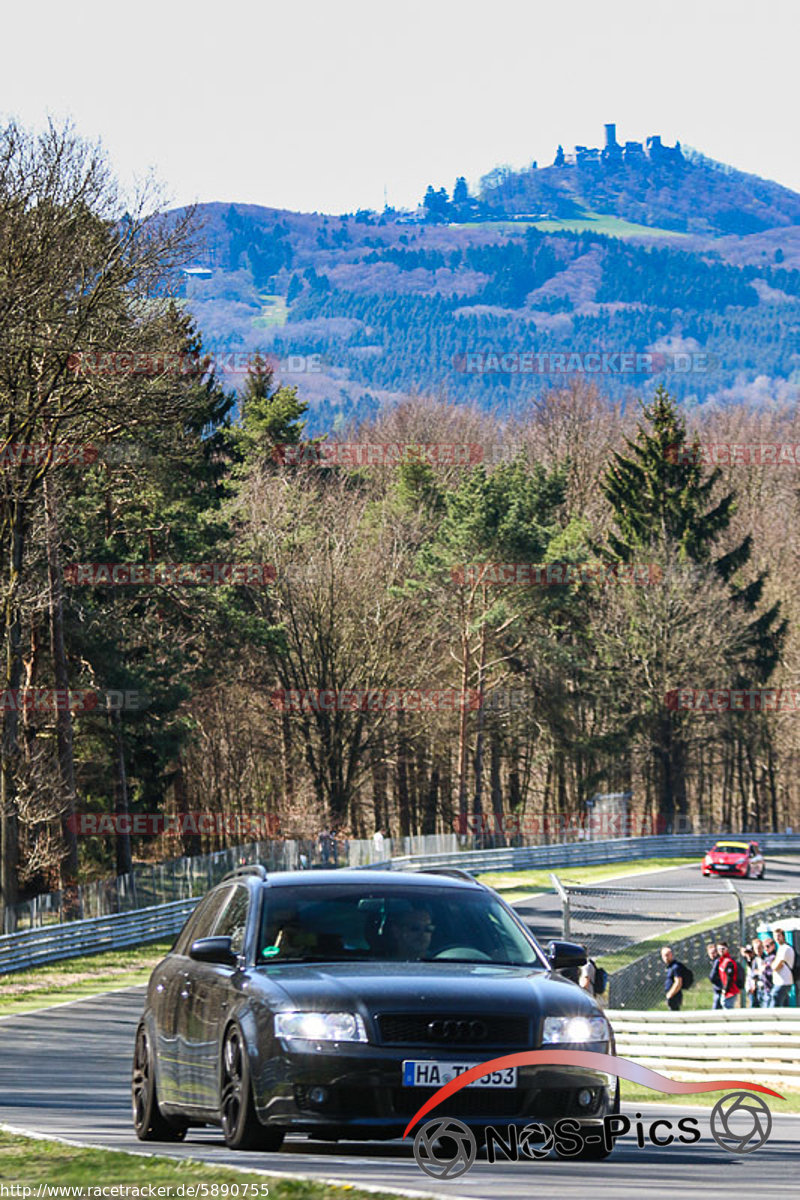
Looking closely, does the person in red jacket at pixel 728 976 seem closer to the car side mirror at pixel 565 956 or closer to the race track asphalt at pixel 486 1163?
the race track asphalt at pixel 486 1163

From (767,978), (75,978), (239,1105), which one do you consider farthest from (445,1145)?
(75,978)

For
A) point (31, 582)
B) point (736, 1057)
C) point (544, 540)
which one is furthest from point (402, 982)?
point (544, 540)

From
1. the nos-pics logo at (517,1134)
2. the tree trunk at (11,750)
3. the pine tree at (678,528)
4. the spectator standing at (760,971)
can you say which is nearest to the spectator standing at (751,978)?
the spectator standing at (760,971)

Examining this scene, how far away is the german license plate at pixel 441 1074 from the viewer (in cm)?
780

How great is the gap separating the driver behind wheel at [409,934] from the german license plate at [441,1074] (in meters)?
0.96

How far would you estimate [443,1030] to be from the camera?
7914 mm

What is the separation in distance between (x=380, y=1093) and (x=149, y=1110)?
248 cm

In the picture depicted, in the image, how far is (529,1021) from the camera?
26.3 feet

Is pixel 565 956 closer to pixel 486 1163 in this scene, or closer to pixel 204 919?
pixel 486 1163

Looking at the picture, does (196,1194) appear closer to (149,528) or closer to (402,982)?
(402,982)

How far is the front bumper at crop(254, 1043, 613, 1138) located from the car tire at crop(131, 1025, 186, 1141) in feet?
6.61

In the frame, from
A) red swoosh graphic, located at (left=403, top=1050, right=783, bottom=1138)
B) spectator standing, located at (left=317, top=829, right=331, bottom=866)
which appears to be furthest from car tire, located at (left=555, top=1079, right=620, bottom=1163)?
spectator standing, located at (left=317, top=829, right=331, bottom=866)

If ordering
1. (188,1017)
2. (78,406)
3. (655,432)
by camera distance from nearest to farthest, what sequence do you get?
(188,1017) → (78,406) → (655,432)

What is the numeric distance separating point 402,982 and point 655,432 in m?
74.4
